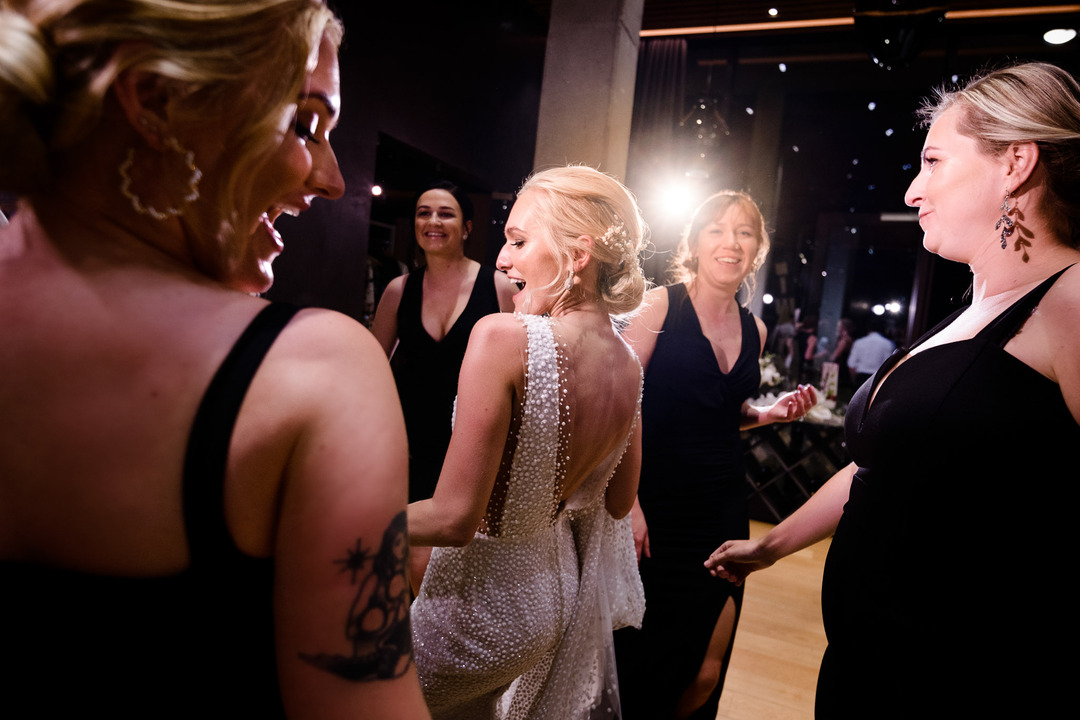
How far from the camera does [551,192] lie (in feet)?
4.64

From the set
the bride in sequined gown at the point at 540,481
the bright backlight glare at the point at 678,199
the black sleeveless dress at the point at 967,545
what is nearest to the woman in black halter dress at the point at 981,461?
the black sleeveless dress at the point at 967,545

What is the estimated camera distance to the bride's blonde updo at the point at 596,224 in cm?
140

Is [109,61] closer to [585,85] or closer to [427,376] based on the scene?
[427,376]

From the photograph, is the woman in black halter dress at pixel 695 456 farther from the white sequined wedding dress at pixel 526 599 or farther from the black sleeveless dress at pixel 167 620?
the black sleeveless dress at pixel 167 620

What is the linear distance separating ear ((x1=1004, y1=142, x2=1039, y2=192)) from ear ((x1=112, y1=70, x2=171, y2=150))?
4.16 ft

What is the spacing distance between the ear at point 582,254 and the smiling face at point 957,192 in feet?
2.16

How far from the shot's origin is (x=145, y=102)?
0.50 meters

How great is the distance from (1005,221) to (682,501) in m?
1.37

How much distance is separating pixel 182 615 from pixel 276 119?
0.44 m

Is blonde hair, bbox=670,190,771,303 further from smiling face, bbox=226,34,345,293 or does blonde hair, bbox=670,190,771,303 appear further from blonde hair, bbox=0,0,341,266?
blonde hair, bbox=0,0,341,266

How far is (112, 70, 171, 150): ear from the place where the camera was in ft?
1.60

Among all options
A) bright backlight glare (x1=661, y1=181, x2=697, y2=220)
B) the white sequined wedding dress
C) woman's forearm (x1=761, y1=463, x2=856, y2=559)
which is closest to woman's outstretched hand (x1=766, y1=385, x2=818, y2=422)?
woman's forearm (x1=761, y1=463, x2=856, y2=559)

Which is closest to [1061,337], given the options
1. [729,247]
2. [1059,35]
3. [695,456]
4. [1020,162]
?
[1020,162]

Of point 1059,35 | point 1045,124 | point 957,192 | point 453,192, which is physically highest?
point 1059,35
